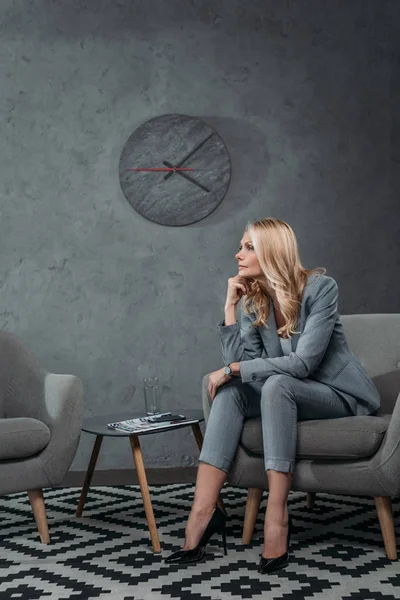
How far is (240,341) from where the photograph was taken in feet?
9.89

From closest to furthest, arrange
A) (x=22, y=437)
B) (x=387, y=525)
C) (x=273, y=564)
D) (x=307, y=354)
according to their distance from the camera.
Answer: (x=273, y=564), (x=387, y=525), (x=307, y=354), (x=22, y=437)

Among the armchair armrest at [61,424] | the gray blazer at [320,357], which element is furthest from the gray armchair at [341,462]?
the armchair armrest at [61,424]

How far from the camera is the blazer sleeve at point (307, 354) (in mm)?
2777

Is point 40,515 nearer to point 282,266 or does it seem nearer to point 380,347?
point 282,266

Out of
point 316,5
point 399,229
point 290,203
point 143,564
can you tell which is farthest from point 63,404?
point 316,5

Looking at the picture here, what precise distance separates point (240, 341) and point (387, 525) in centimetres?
81

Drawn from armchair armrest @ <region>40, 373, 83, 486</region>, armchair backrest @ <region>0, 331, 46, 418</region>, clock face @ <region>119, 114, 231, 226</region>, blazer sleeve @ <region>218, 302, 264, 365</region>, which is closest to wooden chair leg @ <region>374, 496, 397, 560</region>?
blazer sleeve @ <region>218, 302, 264, 365</region>

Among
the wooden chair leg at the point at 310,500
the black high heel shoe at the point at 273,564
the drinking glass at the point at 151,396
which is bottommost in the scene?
the wooden chair leg at the point at 310,500

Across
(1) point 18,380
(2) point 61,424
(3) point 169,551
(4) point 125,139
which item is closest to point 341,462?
(3) point 169,551

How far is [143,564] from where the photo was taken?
8.75ft

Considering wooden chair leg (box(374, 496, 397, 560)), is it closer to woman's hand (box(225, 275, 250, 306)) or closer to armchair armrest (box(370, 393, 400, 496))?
armchair armrest (box(370, 393, 400, 496))

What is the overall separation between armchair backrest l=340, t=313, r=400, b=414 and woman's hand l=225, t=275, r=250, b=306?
21.4 inches

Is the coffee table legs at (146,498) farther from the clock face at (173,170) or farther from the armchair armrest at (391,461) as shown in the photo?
the clock face at (173,170)

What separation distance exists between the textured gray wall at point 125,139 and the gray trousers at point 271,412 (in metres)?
1.37
